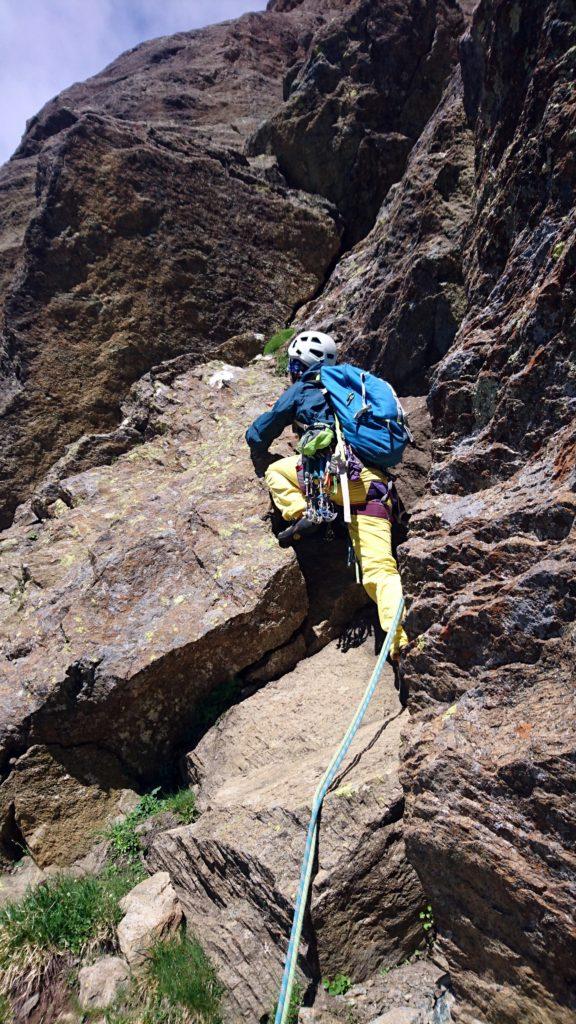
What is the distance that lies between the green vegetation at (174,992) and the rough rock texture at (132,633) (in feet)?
7.25

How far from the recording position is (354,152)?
1366 centimetres

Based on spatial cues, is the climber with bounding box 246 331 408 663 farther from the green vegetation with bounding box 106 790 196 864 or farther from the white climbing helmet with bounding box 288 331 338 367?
the green vegetation with bounding box 106 790 196 864

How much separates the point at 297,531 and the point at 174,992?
4180mm

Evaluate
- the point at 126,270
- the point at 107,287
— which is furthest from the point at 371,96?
the point at 107,287

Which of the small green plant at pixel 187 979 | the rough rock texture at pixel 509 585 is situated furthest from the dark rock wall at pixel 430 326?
the small green plant at pixel 187 979

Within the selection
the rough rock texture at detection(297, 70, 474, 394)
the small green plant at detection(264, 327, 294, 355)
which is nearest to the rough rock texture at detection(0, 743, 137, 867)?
the rough rock texture at detection(297, 70, 474, 394)

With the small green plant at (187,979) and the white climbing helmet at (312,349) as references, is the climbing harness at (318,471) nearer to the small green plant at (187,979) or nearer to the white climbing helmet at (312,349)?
the white climbing helmet at (312,349)

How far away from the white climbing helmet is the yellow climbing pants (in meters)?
1.60

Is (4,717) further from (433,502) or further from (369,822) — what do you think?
(433,502)

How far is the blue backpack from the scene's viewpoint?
6680mm

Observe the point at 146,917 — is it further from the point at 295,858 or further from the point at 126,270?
the point at 126,270

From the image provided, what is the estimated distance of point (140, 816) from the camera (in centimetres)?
654

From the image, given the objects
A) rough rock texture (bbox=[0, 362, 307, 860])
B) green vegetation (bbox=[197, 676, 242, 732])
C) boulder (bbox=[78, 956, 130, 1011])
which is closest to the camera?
boulder (bbox=[78, 956, 130, 1011])

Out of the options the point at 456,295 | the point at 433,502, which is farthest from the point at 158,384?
the point at 433,502
